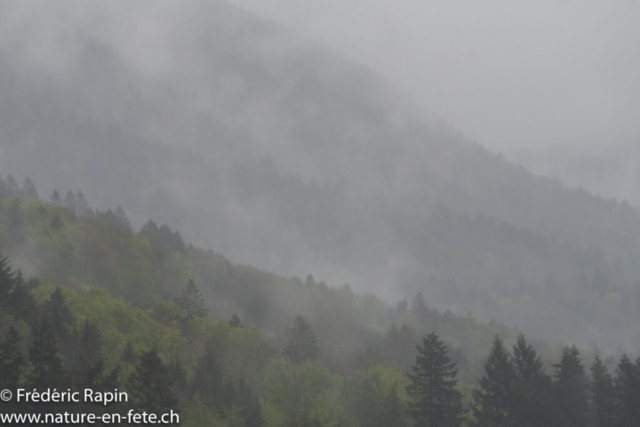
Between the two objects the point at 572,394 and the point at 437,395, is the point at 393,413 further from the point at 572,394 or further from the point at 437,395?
the point at 572,394

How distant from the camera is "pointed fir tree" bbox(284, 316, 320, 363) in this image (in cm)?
7865

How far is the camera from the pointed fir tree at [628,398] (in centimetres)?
5003

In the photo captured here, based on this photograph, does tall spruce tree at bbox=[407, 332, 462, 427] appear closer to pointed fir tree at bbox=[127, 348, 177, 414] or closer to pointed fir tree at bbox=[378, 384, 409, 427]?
pointed fir tree at bbox=[378, 384, 409, 427]

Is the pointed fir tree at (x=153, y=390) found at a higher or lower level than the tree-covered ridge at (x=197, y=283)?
lower

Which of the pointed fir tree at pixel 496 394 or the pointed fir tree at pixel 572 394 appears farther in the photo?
the pointed fir tree at pixel 572 394

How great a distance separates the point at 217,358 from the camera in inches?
2608

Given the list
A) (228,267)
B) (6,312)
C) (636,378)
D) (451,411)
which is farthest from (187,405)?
(228,267)

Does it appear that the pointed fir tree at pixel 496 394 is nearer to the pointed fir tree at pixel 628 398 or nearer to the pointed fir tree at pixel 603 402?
the pointed fir tree at pixel 603 402

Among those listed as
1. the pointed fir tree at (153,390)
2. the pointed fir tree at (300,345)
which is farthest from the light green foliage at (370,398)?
the pointed fir tree at (153,390)

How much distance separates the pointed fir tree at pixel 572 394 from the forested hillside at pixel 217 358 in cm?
12

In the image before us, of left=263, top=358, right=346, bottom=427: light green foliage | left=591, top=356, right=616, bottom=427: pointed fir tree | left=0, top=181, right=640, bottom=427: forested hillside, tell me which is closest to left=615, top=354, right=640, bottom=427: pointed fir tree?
left=0, top=181, right=640, bottom=427: forested hillside

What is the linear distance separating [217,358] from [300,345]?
18.5 metres

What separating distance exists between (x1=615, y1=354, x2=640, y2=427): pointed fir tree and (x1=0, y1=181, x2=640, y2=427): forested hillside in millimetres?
112

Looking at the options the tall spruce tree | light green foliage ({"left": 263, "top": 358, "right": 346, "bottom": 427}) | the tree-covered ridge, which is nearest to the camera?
the tall spruce tree
